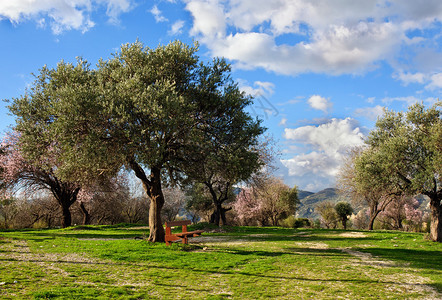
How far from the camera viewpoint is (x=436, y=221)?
23.3 metres

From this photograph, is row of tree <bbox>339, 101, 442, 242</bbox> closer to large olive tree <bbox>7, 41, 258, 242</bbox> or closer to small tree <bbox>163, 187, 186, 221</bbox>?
large olive tree <bbox>7, 41, 258, 242</bbox>

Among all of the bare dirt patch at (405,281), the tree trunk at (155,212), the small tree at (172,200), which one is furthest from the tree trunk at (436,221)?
the small tree at (172,200)

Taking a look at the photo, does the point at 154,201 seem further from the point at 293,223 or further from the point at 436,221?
the point at 293,223

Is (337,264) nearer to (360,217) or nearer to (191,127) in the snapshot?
(191,127)

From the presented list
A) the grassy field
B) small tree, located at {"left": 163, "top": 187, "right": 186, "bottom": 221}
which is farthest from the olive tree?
small tree, located at {"left": 163, "top": 187, "right": 186, "bottom": 221}

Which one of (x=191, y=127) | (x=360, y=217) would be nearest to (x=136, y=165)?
(x=191, y=127)

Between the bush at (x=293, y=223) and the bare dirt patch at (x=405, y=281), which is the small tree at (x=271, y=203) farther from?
the bare dirt patch at (x=405, y=281)

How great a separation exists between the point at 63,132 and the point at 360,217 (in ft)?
304

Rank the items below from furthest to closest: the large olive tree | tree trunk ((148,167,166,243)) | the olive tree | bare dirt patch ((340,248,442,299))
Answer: the olive tree
tree trunk ((148,167,166,243))
the large olive tree
bare dirt patch ((340,248,442,299))

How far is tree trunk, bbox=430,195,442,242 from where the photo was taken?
75.1 feet

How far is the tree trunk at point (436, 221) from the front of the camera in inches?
902

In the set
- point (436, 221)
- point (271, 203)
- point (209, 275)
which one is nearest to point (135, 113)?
point (209, 275)

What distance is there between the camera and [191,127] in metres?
19.5

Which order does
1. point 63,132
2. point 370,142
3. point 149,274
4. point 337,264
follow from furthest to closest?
point 370,142 < point 63,132 < point 337,264 < point 149,274
